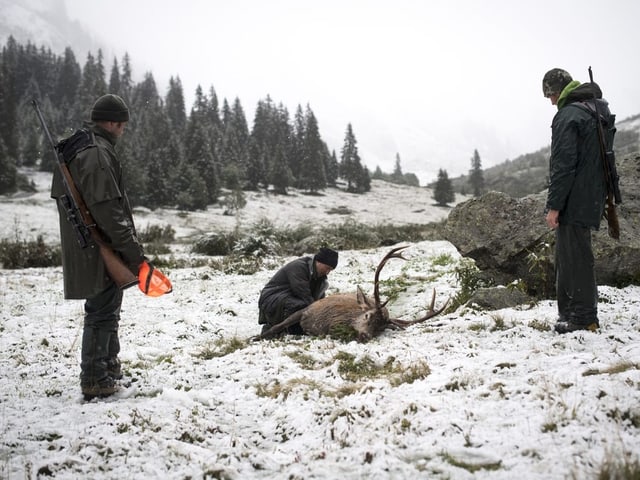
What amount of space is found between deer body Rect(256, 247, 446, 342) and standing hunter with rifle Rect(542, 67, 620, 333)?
6.13 feet

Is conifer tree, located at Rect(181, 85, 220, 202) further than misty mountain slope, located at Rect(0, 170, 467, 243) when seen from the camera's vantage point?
Yes

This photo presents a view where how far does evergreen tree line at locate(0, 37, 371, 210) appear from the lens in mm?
35594

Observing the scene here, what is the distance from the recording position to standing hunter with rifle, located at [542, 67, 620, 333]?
4094 millimetres

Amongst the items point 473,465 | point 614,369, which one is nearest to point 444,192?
point 614,369

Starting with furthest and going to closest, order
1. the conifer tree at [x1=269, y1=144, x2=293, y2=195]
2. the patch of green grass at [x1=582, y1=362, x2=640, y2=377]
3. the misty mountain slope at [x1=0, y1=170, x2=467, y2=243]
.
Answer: the conifer tree at [x1=269, y1=144, x2=293, y2=195] → the misty mountain slope at [x1=0, y1=170, x2=467, y2=243] → the patch of green grass at [x1=582, y1=362, x2=640, y2=377]

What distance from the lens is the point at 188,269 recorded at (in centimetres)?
1200

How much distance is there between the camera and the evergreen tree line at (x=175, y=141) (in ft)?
117

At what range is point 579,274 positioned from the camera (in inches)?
163

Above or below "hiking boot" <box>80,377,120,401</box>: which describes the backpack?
above

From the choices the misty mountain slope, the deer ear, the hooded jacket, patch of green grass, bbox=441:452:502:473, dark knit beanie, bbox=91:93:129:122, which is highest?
the misty mountain slope

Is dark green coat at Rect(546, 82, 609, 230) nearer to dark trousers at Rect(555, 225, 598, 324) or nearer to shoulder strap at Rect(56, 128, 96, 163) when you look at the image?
dark trousers at Rect(555, 225, 598, 324)

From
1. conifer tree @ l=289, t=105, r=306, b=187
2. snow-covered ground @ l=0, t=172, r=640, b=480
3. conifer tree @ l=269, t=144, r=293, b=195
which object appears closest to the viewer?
snow-covered ground @ l=0, t=172, r=640, b=480

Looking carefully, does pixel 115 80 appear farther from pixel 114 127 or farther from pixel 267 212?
pixel 114 127

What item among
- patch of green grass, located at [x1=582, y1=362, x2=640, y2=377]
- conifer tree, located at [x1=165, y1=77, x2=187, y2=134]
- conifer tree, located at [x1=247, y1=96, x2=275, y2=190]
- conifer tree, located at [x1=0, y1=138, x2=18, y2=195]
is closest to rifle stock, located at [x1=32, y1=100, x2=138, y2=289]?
patch of green grass, located at [x1=582, y1=362, x2=640, y2=377]
